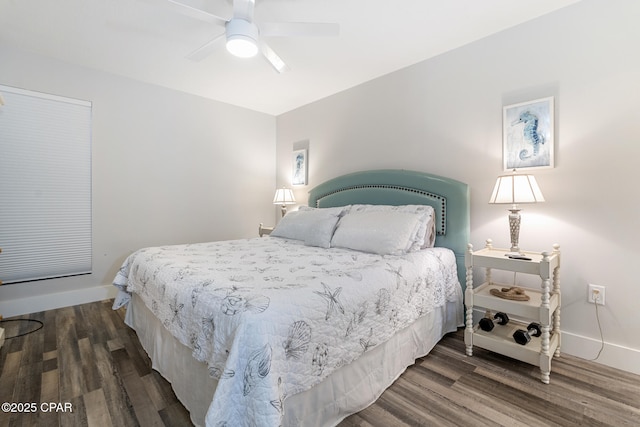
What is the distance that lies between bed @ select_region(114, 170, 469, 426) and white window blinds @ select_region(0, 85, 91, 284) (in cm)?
123

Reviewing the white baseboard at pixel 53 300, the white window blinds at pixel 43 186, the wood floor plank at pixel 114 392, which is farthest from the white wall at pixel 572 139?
the white baseboard at pixel 53 300

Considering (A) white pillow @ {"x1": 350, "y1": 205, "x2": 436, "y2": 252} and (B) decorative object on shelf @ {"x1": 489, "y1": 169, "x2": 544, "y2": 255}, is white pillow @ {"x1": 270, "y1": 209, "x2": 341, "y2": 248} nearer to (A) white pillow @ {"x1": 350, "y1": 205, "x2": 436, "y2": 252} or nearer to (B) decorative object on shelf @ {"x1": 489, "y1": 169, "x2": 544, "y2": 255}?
(A) white pillow @ {"x1": 350, "y1": 205, "x2": 436, "y2": 252}

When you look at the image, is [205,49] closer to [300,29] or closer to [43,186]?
[300,29]

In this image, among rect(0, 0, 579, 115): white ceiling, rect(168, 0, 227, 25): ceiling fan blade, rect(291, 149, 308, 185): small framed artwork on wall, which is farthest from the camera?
rect(291, 149, 308, 185): small framed artwork on wall

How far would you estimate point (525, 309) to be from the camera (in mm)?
1878

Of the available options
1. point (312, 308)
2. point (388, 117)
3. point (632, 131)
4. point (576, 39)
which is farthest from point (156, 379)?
point (576, 39)

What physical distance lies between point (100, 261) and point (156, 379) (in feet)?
6.83

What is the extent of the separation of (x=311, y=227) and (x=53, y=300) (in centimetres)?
274

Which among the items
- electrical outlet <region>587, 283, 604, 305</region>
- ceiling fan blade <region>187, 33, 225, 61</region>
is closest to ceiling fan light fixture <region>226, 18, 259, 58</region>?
ceiling fan blade <region>187, 33, 225, 61</region>

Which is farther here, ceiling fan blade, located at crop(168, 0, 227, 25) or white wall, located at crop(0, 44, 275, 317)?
white wall, located at crop(0, 44, 275, 317)

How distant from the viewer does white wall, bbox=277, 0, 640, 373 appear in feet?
6.17

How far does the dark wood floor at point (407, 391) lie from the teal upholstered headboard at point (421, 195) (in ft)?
2.69

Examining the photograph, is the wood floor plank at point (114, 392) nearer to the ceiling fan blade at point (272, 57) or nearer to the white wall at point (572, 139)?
the ceiling fan blade at point (272, 57)

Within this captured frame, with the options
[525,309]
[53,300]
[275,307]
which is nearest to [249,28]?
[275,307]
